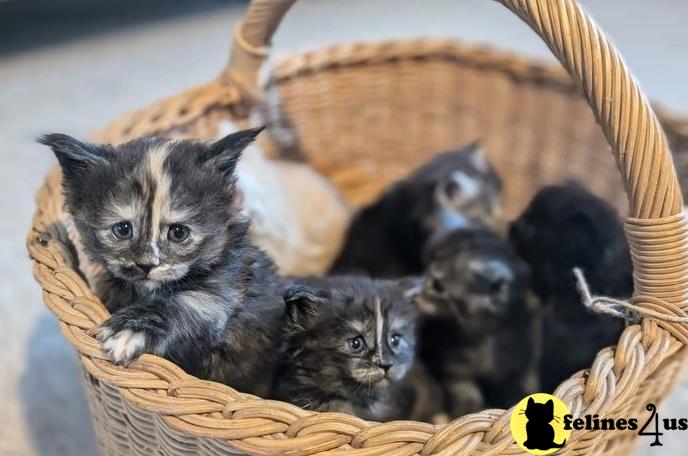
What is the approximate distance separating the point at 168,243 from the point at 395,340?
370mm

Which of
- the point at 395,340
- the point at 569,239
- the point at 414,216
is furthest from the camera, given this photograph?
the point at 414,216

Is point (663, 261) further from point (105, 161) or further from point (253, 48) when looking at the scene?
point (253, 48)

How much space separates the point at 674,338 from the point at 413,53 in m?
1.08

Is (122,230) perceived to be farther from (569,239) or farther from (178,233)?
(569,239)

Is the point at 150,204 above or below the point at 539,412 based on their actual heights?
above

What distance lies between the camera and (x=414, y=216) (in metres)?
1.69

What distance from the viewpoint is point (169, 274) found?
0.95 m

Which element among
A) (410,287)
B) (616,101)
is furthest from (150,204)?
(616,101)

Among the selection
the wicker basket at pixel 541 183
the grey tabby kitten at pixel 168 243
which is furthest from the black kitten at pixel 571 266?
the grey tabby kitten at pixel 168 243

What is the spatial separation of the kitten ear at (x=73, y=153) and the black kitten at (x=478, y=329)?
71 centimetres

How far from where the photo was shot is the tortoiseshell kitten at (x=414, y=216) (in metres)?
1.68

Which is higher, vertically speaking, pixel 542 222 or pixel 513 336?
pixel 542 222

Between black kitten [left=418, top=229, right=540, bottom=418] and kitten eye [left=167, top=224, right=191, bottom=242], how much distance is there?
617 millimetres

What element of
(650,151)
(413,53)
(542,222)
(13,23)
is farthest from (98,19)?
(650,151)
